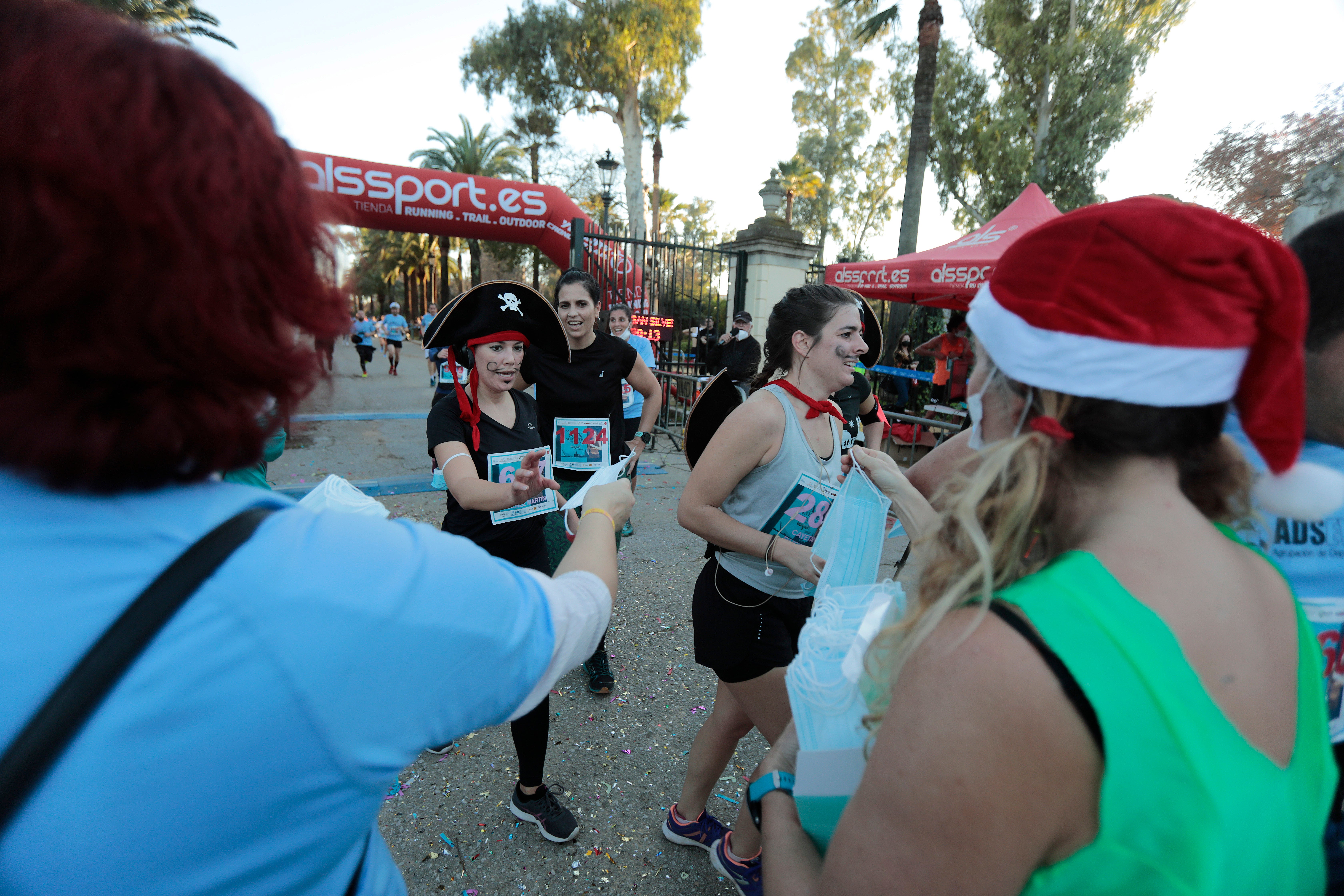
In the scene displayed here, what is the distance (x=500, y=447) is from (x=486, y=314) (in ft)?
1.91

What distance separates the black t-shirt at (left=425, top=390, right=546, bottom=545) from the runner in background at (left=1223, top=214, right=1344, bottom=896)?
237cm

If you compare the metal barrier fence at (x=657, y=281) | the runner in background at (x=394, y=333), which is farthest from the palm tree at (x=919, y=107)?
the runner in background at (x=394, y=333)

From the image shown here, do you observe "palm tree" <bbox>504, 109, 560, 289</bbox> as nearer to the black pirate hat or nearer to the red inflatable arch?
the red inflatable arch

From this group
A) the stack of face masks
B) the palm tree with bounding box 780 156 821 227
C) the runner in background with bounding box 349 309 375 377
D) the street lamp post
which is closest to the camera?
the stack of face masks

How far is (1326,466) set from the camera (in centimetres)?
125

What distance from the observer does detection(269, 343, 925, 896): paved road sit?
2.27 metres

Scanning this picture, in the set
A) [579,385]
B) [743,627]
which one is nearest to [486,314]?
[579,385]

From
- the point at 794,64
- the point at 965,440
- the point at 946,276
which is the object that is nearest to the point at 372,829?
the point at 965,440

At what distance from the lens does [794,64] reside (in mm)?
33250

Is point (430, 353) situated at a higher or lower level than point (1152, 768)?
higher

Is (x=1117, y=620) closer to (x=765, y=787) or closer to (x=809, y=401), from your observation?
(x=765, y=787)

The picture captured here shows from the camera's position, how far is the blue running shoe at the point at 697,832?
7.84ft

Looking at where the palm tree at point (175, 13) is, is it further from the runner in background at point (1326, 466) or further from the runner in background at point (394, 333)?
the runner in background at point (1326, 466)

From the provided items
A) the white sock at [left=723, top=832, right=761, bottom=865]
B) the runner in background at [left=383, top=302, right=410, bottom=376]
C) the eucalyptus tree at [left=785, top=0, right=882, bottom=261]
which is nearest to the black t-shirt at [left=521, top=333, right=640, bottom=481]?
the white sock at [left=723, top=832, right=761, bottom=865]
